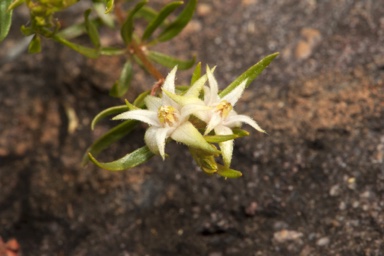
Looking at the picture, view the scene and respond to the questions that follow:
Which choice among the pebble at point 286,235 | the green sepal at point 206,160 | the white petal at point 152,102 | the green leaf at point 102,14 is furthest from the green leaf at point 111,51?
the pebble at point 286,235

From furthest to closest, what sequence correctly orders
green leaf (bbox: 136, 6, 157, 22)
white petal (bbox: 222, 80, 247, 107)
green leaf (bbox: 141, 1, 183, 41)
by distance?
green leaf (bbox: 136, 6, 157, 22)
green leaf (bbox: 141, 1, 183, 41)
white petal (bbox: 222, 80, 247, 107)

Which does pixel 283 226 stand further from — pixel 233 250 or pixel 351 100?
pixel 351 100

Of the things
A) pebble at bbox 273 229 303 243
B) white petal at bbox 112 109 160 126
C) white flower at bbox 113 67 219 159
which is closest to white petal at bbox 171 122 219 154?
white flower at bbox 113 67 219 159

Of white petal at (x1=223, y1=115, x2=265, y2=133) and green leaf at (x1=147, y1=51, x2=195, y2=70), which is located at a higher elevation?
white petal at (x1=223, y1=115, x2=265, y2=133)

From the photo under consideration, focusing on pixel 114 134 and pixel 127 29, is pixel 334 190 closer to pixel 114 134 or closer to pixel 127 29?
pixel 114 134

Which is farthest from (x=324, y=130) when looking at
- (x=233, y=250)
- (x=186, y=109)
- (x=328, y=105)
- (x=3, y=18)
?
(x=3, y=18)

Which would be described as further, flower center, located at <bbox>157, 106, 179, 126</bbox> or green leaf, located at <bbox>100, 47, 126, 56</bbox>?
green leaf, located at <bbox>100, 47, 126, 56</bbox>

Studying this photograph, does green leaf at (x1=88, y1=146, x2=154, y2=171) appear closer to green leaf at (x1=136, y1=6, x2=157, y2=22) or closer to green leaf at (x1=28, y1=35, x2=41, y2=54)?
green leaf at (x1=28, y1=35, x2=41, y2=54)

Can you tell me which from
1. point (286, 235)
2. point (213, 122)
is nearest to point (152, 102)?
point (213, 122)
